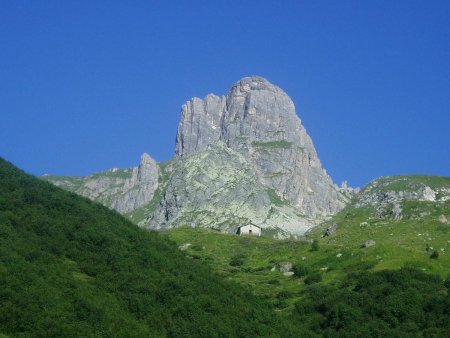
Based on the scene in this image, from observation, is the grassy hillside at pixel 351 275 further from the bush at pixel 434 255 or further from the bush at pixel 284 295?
the bush at pixel 434 255

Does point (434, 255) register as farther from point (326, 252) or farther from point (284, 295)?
point (284, 295)

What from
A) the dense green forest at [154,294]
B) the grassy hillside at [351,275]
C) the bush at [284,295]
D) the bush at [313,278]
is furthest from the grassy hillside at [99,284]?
the bush at [313,278]

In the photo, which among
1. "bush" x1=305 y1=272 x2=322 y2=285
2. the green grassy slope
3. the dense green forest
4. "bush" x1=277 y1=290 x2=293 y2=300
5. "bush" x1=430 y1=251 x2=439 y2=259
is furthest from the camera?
the green grassy slope

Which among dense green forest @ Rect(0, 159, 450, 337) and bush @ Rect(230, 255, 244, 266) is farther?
bush @ Rect(230, 255, 244, 266)

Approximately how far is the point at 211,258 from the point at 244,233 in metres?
47.5

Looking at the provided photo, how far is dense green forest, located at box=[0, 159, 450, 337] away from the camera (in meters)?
92.7

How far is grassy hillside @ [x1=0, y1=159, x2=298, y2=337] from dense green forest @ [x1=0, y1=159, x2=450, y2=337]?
0.16m

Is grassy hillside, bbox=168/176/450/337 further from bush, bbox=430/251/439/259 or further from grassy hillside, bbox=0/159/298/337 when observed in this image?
grassy hillside, bbox=0/159/298/337

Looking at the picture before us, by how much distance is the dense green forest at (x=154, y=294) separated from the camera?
92.7m

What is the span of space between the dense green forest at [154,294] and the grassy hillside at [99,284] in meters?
0.16

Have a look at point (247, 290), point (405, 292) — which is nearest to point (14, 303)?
point (247, 290)

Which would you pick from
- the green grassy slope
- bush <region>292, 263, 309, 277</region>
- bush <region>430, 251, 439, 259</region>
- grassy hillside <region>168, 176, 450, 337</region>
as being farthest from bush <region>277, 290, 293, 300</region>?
bush <region>430, 251, 439, 259</region>

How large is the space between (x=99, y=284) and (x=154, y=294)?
763cm

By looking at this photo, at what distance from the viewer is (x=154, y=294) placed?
10762cm
